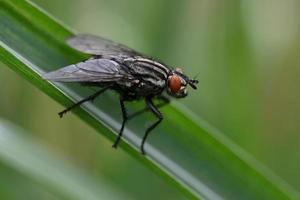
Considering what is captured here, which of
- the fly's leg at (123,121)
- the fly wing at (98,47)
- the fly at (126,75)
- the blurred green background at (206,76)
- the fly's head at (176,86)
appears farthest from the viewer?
the blurred green background at (206,76)

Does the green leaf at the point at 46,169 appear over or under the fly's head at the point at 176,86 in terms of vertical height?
under

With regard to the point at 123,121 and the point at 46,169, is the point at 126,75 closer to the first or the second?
the point at 123,121

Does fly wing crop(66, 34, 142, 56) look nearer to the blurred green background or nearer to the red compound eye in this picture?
the red compound eye

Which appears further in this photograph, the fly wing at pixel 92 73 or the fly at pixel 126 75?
the fly at pixel 126 75

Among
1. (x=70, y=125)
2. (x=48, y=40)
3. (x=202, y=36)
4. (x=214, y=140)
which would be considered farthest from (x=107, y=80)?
(x=202, y=36)

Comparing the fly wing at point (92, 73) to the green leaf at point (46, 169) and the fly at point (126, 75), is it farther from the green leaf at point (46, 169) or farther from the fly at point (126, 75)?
the green leaf at point (46, 169)

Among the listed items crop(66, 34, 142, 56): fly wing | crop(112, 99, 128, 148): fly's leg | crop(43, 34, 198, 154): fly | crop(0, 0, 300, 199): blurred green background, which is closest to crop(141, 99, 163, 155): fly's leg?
crop(43, 34, 198, 154): fly

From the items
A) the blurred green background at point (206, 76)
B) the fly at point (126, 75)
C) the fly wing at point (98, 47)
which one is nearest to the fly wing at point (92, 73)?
the fly at point (126, 75)
